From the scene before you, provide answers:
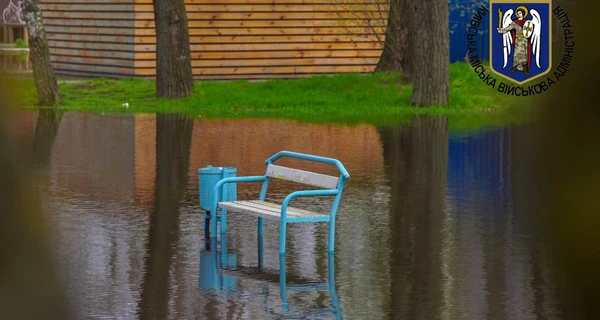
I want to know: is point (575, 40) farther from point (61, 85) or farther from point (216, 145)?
point (61, 85)

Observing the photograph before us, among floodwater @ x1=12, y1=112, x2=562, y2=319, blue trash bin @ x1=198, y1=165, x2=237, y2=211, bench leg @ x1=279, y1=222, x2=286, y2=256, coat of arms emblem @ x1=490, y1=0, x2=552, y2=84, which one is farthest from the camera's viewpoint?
coat of arms emblem @ x1=490, y1=0, x2=552, y2=84

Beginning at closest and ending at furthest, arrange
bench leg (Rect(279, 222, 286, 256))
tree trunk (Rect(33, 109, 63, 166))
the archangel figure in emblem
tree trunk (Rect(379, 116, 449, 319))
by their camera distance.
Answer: tree trunk (Rect(379, 116, 449, 319))
bench leg (Rect(279, 222, 286, 256))
tree trunk (Rect(33, 109, 63, 166))
the archangel figure in emblem

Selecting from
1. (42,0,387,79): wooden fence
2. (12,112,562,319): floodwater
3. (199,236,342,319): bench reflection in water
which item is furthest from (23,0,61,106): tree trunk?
(199,236,342,319): bench reflection in water

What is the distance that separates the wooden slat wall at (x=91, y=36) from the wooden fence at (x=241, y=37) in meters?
0.02

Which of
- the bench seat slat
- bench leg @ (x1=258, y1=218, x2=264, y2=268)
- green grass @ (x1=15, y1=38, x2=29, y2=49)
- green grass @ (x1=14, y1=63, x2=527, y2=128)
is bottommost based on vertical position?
bench leg @ (x1=258, y1=218, x2=264, y2=268)

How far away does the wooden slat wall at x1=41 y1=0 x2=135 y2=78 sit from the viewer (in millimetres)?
28344

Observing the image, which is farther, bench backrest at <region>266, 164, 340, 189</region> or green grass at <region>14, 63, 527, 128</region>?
green grass at <region>14, 63, 527, 128</region>

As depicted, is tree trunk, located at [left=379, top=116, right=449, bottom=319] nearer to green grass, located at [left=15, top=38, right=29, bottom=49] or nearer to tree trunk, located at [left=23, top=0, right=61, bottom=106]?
tree trunk, located at [left=23, top=0, right=61, bottom=106]

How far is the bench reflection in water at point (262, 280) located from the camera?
23.8ft

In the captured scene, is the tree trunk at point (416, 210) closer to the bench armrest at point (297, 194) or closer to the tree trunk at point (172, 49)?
the bench armrest at point (297, 194)

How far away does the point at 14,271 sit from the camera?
823 cm

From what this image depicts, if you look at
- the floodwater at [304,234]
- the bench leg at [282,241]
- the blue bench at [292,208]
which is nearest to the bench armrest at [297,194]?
the blue bench at [292,208]

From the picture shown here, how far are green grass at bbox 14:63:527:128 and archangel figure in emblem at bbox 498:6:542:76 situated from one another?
87cm

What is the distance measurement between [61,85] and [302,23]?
6.62m
